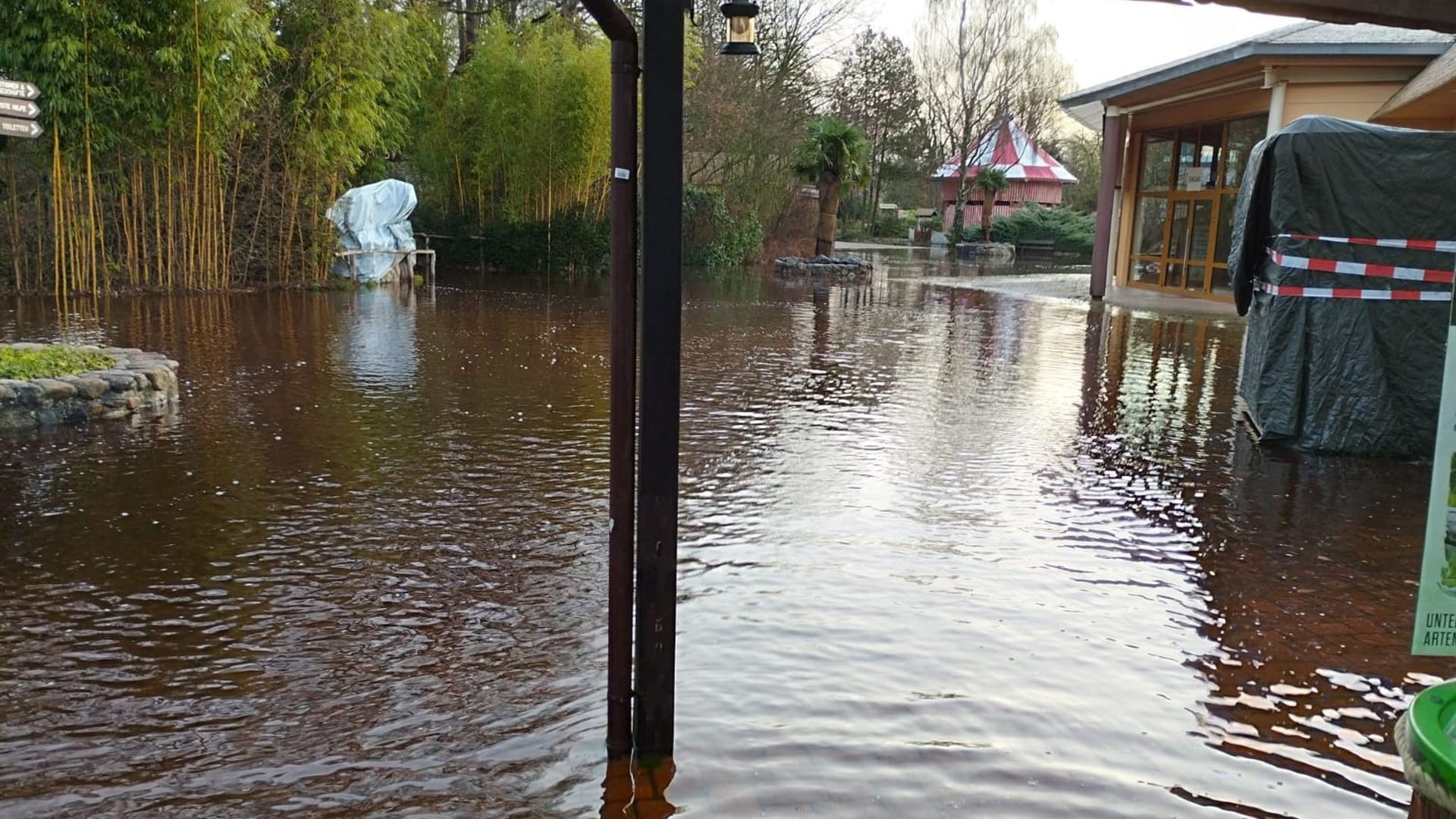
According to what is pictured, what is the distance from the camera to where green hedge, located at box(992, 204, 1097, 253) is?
38000 mm

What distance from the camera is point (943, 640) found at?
3.80m

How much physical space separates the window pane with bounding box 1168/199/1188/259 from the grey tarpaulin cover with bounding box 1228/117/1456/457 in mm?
11679

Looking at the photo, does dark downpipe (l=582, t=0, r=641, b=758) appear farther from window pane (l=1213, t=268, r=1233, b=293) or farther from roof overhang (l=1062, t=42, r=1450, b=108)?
window pane (l=1213, t=268, r=1233, b=293)

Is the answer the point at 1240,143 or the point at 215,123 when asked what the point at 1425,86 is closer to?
the point at 1240,143

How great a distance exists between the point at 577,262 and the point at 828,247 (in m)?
7.33

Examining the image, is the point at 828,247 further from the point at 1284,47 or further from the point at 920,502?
the point at 920,502

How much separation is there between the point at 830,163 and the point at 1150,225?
26.8ft

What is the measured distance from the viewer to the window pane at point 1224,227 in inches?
654

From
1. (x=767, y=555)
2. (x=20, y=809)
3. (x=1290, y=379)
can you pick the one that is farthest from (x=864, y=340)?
(x=20, y=809)

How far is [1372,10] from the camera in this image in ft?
Result: 8.29

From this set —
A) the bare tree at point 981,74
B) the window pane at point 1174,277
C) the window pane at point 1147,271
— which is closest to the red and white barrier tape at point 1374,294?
the window pane at point 1174,277

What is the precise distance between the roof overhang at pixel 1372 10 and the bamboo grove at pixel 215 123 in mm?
12678

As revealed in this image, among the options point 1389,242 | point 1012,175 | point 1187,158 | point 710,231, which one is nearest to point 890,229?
point 1012,175

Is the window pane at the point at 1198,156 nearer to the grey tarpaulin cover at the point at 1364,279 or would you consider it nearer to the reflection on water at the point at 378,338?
the grey tarpaulin cover at the point at 1364,279
